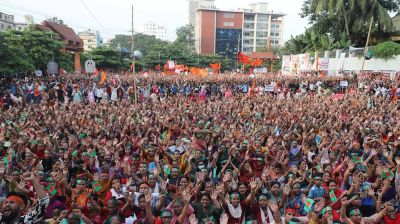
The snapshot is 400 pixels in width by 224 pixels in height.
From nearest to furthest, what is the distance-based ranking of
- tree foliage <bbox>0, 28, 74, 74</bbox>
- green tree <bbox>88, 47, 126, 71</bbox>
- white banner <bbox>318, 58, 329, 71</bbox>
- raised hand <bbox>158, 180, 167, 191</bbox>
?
raised hand <bbox>158, 180, 167, 191</bbox>
tree foliage <bbox>0, 28, 74, 74</bbox>
white banner <bbox>318, 58, 329, 71</bbox>
green tree <bbox>88, 47, 126, 71</bbox>

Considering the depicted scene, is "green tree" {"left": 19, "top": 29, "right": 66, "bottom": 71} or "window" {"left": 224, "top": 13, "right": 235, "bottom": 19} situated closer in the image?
"green tree" {"left": 19, "top": 29, "right": 66, "bottom": 71}

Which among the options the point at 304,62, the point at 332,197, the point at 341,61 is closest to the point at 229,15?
the point at 304,62

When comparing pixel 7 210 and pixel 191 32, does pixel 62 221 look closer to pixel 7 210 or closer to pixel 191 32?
pixel 7 210

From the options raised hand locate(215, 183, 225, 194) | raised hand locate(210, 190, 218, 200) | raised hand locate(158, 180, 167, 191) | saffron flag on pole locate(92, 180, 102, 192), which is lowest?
saffron flag on pole locate(92, 180, 102, 192)

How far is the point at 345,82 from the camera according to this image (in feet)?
60.7

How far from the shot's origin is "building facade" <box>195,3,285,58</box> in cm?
7781

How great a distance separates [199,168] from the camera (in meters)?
5.53

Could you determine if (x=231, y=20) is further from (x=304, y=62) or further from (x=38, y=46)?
(x=38, y=46)

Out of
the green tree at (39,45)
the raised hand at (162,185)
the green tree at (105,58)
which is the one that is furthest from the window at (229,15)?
the raised hand at (162,185)

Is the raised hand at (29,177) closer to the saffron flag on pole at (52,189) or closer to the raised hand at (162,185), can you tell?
the saffron flag on pole at (52,189)

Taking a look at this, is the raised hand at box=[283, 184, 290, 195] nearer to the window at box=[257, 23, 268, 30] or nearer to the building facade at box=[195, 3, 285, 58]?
the building facade at box=[195, 3, 285, 58]

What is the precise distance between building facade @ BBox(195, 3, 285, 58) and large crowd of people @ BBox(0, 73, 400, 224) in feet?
210

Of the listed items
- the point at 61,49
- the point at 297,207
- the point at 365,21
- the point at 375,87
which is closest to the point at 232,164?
the point at 297,207

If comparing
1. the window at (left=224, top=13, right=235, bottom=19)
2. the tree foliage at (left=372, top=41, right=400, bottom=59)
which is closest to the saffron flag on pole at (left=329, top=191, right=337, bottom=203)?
the tree foliage at (left=372, top=41, right=400, bottom=59)
